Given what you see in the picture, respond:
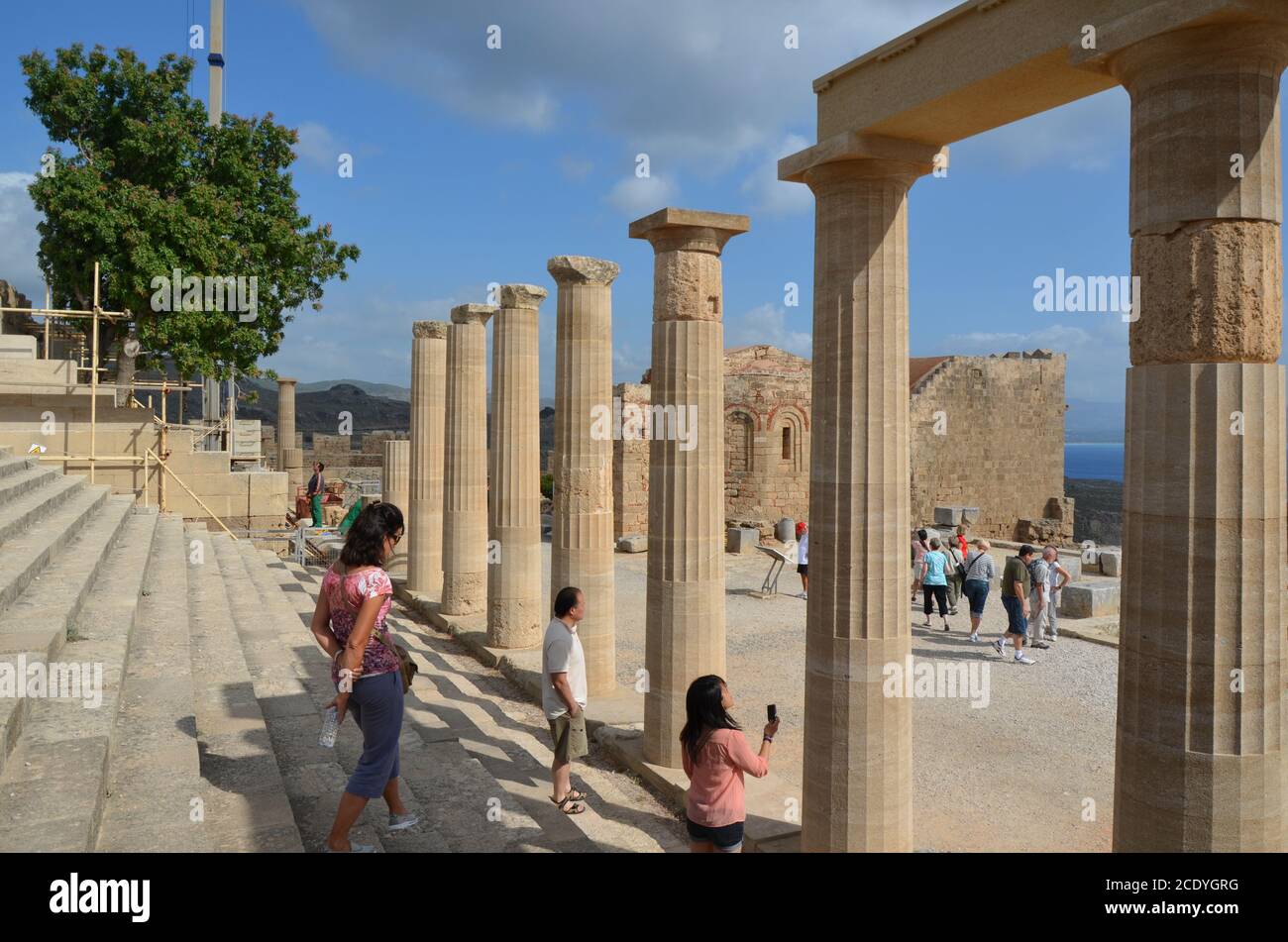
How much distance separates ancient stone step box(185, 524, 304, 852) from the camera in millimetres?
4383

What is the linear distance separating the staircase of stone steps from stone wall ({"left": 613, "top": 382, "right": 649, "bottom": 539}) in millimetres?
13916

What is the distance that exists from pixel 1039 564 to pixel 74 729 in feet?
36.2

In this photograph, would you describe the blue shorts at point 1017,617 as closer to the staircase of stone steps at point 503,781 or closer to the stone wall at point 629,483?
the staircase of stone steps at point 503,781

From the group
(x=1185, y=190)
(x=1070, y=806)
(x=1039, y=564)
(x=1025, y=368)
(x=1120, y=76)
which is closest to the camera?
(x=1185, y=190)

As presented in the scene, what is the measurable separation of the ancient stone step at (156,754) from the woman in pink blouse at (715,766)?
2344 mm

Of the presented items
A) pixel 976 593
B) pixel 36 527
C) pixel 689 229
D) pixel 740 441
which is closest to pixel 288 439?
pixel 740 441

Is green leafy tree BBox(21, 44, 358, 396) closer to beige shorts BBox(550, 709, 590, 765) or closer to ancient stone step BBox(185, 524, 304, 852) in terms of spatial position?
ancient stone step BBox(185, 524, 304, 852)

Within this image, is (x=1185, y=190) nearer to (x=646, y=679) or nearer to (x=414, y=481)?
(x=646, y=679)

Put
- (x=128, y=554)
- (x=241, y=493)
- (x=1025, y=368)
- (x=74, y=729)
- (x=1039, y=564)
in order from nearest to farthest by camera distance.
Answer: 1. (x=74, y=729)
2. (x=128, y=554)
3. (x=1039, y=564)
4. (x=241, y=493)
5. (x=1025, y=368)

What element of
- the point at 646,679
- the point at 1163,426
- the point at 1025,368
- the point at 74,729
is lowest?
the point at 646,679

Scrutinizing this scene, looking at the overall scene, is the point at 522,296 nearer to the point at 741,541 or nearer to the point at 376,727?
the point at 376,727

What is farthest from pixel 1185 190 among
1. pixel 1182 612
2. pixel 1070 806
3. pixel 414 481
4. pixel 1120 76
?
pixel 414 481

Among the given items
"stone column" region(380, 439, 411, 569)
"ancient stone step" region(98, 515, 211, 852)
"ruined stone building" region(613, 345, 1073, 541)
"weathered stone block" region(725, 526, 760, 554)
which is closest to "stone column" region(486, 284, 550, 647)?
"ancient stone step" region(98, 515, 211, 852)

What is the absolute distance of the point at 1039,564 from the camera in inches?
462
